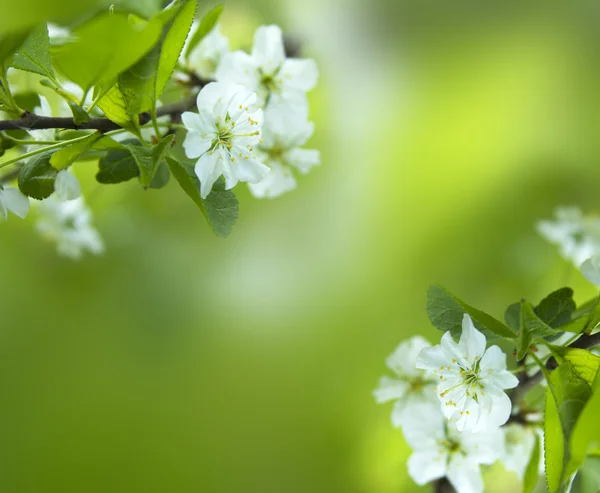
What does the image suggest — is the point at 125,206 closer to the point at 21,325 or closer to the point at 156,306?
the point at 156,306

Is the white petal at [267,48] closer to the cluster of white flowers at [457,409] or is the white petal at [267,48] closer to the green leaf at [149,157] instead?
the green leaf at [149,157]

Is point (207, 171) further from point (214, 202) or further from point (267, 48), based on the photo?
point (267, 48)

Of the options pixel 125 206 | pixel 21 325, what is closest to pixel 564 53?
pixel 125 206

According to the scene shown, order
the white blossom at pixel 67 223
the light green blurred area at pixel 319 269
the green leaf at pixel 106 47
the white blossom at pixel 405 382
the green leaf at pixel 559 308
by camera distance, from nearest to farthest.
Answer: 1. the green leaf at pixel 106 47
2. the green leaf at pixel 559 308
3. the white blossom at pixel 405 382
4. the white blossom at pixel 67 223
5. the light green blurred area at pixel 319 269

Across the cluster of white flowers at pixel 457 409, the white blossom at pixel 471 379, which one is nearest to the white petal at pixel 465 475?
the cluster of white flowers at pixel 457 409

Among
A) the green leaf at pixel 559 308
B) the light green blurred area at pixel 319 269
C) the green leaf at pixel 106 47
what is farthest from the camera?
the light green blurred area at pixel 319 269

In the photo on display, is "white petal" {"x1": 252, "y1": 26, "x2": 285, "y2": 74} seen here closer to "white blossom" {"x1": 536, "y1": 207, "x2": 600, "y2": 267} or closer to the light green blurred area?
"white blossom" {"x1": 536, "y1": 207, "x2": 600, "y2": 267}

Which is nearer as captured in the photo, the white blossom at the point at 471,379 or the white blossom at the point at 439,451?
the white blossom at the point at 471,379
